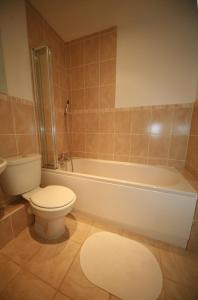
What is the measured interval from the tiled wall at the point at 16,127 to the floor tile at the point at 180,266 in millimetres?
1724

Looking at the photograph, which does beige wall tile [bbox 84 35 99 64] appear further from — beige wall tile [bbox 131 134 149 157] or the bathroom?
beige wall tile [bbox 131 134 149 157]

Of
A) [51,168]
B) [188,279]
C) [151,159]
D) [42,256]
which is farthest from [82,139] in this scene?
[188,279]

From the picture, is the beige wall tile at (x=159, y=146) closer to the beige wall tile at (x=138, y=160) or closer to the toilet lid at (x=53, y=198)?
the beige wall tile at (x=138, y=160)

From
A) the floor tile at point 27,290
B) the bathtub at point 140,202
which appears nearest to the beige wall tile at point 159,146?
the bathtub at point 140,202

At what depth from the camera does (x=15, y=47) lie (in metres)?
1.26

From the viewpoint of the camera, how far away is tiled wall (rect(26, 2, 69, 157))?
1417 mm

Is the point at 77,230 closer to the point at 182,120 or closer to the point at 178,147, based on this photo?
the point at 178,147

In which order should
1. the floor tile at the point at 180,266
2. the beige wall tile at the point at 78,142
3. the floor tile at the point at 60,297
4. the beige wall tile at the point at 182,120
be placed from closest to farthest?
the floor tile at the point at 60,297 → the floor tile at the point at 180,266 → the beige wall tile at the point at 182,120 → the beige wall tile at the point at 78,142

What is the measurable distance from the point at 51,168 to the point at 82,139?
80cm

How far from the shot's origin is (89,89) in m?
1.94

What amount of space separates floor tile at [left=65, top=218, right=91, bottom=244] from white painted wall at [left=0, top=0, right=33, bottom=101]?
59.8 inches

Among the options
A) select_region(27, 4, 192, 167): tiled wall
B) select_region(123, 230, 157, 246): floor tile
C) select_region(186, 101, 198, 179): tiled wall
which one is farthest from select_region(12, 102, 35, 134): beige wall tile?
select_region(186, 101, 198, 179): tiled wall

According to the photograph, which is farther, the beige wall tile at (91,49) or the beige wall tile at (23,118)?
the beige wall tile at (91,49)

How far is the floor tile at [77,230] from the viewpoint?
3.82 ft
